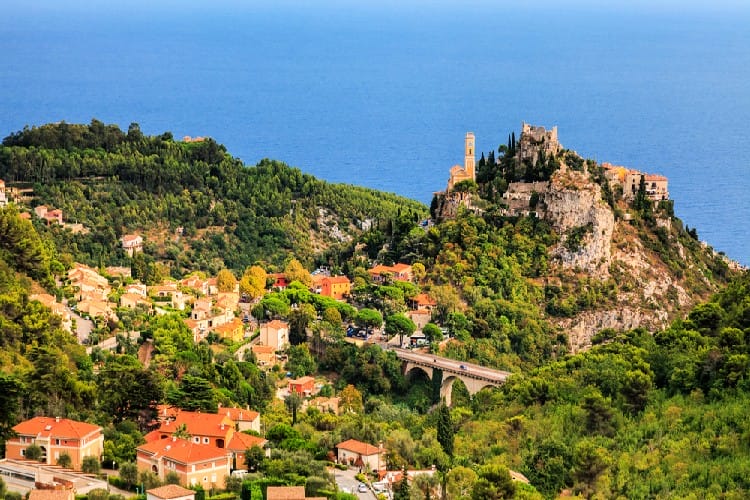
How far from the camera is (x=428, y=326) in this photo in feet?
159

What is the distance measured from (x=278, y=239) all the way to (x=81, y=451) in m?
37.2

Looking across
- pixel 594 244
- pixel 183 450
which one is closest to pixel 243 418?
pixel 183 450

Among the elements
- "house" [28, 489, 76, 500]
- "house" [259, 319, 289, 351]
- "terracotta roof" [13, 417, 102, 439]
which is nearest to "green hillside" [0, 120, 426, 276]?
"house" [259, 319, 289, 351]

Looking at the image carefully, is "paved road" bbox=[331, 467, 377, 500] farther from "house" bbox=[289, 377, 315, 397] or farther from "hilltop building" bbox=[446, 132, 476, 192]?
"hilltop building" bbox=[446, 132, 476, 192]

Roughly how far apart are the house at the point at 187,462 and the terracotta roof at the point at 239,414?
499 cm

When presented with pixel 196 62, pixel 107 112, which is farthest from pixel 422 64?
pixel 107 112

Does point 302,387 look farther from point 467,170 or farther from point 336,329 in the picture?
point 467,170

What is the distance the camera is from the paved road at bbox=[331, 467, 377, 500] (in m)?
30.2

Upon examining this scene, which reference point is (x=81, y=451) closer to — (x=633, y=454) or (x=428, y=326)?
(x=633, y=454)

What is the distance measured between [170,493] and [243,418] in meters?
8.16

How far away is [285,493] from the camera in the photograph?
2716cm

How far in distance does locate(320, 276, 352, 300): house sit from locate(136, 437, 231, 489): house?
21997mm

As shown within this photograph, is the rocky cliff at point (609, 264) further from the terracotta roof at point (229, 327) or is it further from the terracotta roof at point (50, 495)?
the terracotta roof at point (50, 495)

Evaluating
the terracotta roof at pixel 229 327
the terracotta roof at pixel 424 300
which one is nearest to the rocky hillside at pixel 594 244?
the terracotta roof at pixel 424 300
